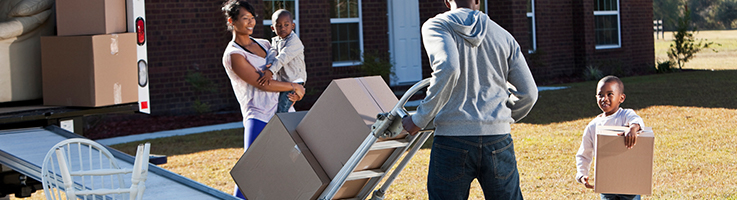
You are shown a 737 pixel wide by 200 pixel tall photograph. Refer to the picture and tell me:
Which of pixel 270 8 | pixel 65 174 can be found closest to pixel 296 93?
pixel 65 174

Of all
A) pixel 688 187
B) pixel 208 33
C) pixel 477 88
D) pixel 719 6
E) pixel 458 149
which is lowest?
pixel 688 187

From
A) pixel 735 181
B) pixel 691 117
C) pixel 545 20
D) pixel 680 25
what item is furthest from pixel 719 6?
pixel 735 181

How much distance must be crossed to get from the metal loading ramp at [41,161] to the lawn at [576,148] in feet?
5.50

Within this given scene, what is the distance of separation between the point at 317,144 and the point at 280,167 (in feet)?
0.80

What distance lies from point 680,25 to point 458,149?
19.7 meters

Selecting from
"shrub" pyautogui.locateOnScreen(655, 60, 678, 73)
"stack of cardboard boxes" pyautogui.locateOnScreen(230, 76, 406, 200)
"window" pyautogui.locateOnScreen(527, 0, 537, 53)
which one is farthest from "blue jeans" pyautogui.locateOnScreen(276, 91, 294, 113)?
"shrub" pyautogui.locateOnScreen(655, 60, 678, 73)

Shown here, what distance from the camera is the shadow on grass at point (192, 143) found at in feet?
27.9

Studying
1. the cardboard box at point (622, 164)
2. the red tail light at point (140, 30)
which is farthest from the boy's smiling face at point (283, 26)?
the cardboard box at point (622, 164)

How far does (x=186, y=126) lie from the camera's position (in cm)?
1076

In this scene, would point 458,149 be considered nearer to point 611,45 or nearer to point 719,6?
point 611,45

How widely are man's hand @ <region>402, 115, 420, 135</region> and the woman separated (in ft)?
5.11

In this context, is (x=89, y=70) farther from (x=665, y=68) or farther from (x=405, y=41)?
(x=665, y=68)

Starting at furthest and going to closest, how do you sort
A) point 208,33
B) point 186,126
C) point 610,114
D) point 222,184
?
point 208,33, point 186,126, point 222,184, point 610,114

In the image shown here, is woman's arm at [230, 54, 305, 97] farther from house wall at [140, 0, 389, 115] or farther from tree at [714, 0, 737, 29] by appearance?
tree at [714, 0, 737, 29]
